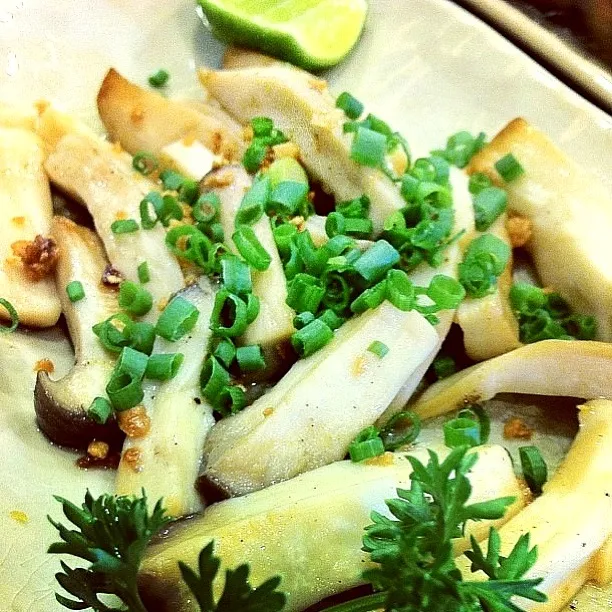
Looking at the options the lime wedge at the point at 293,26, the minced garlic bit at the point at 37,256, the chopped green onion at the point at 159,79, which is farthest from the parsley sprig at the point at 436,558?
the chopped green onion at the point at 159,79

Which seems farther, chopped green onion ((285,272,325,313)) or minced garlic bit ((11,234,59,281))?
minced garlic bit ((11,234,59,281))

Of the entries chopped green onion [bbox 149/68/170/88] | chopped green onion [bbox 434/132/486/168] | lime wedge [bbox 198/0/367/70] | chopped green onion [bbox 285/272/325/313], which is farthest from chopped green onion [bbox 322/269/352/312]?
chopped green onion [bbox 149/68/170/88]

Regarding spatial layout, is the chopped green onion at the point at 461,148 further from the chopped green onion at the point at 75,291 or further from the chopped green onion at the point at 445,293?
the chopped green onion at the point at 75,291

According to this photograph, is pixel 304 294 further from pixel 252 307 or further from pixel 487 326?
pixel 487 326

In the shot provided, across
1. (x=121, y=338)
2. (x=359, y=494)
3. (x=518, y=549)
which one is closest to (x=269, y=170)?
(x=121, y=338)

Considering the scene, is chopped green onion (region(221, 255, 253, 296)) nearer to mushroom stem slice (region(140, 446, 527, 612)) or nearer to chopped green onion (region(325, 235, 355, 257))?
chopped green onion (region(325, 235, 355, 257))

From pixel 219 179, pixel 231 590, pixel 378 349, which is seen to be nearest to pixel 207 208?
pixel 219 179

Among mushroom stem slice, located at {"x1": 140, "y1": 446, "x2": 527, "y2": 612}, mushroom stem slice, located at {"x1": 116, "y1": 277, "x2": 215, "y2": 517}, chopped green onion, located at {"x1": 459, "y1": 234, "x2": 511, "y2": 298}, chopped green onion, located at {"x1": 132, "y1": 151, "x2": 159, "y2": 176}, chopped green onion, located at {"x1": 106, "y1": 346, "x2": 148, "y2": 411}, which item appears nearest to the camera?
mushroom stem slice, located at {"x1": 140, "y1": 446, "x2": 527, "y2": 612}
